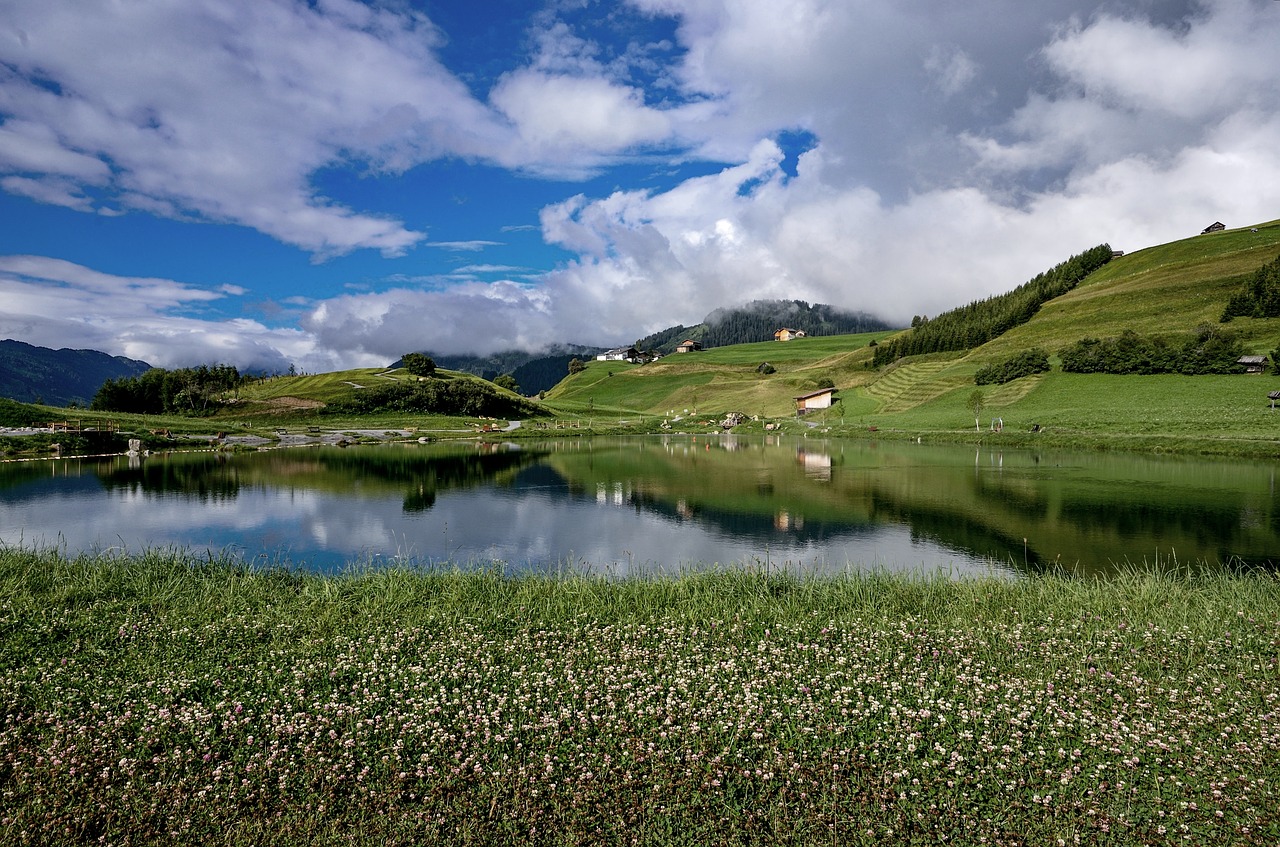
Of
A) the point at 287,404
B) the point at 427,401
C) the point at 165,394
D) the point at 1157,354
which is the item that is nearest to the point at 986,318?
the point at 1157,354

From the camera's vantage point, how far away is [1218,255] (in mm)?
123375

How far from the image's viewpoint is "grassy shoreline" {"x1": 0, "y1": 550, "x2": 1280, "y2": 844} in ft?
20.4

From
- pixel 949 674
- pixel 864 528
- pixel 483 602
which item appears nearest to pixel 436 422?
pixel 864 528

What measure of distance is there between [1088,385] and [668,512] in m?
81.2

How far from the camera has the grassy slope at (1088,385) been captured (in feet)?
212

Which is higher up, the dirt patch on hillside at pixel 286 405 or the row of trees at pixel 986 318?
the row of trees at pixel 986 318

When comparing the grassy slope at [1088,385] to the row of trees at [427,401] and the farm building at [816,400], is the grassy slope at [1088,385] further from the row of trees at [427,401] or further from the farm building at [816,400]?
the row of trees at [427,401]

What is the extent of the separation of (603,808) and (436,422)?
335ft

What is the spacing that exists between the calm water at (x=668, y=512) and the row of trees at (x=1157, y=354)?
132 feet

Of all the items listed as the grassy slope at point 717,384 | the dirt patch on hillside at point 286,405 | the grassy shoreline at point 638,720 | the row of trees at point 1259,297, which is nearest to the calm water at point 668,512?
the grassy shoreline at point 638,720

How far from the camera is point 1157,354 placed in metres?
83.5

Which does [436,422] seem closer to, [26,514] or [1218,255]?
[26,514]

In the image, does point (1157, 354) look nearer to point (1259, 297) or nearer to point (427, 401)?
point (1259, 297)

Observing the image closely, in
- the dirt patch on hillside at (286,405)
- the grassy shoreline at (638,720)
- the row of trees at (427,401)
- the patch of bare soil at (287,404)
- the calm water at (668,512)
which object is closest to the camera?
the grassy shoreline at (638,720)
